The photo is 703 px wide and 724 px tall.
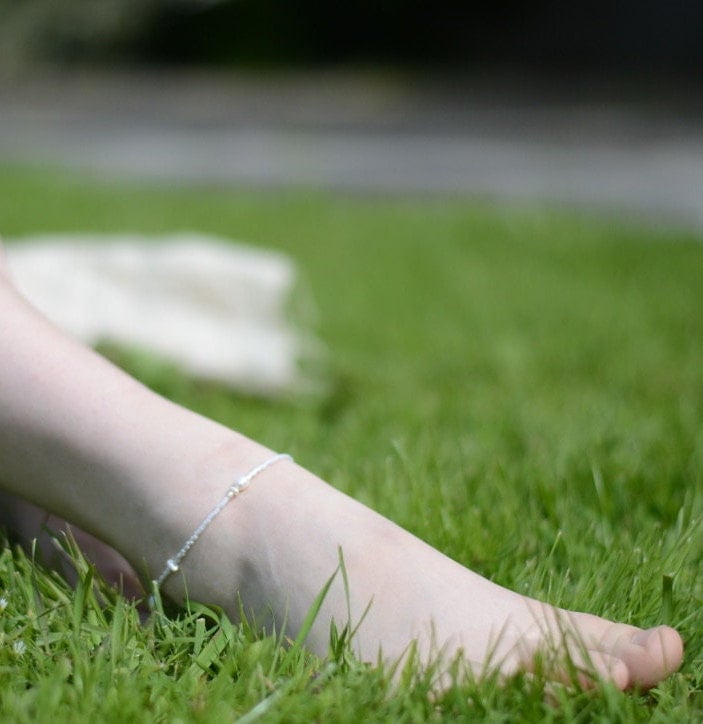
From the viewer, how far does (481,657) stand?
959 mm

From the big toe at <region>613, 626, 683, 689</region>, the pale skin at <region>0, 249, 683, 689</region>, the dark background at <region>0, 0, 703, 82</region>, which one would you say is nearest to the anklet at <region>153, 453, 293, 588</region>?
the pale skin at <region>0, 249, 683, 689</region>

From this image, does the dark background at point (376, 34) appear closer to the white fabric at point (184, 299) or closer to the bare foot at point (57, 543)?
the white fabric at point (184, 299)

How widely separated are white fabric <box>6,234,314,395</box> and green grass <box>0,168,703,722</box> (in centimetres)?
8

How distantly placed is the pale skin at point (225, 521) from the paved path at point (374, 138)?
3.83 metres

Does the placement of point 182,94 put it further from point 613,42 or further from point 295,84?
point 613,42

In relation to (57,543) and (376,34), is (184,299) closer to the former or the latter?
(57,543)

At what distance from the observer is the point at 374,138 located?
822cm

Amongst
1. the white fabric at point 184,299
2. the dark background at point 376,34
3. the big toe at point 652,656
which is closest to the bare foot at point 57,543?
the big toe at point 652,656

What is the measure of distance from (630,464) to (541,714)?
680mm

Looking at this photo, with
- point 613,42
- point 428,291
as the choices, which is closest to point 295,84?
point 613,42

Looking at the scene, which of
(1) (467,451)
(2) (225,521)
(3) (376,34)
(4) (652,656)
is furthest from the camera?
(3) (376,34)

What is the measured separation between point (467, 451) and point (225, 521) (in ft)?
2.10

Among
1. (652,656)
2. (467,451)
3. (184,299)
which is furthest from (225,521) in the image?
(184,299)

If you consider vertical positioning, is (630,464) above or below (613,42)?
below
